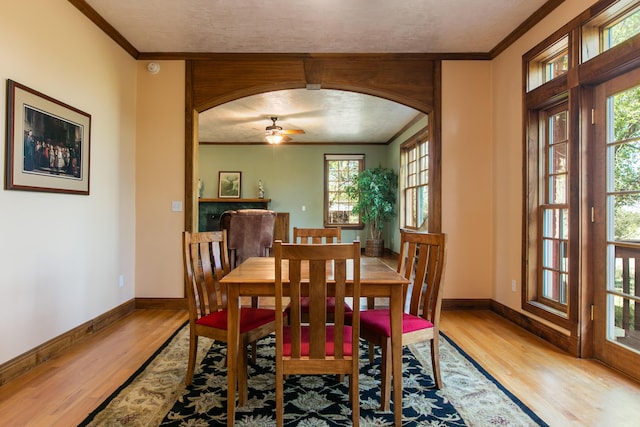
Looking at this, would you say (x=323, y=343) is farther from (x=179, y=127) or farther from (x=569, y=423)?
(x=179, y=127)

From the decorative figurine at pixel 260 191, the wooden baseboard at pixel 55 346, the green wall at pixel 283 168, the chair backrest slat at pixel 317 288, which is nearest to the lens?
the chair backrest slat at pixel 317 288

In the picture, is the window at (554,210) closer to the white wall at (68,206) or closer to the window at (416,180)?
the window at (416,180)

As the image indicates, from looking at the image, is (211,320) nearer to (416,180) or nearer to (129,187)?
(129,187)

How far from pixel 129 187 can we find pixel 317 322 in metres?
3.05

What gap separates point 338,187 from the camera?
9203 millimetres

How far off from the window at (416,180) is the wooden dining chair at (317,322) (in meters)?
4.69

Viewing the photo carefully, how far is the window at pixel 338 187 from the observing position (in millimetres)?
9125

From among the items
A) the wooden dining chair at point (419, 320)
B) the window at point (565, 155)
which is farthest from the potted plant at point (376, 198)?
the wooden dining chair at point (419, 320)

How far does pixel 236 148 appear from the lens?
29.7 feet

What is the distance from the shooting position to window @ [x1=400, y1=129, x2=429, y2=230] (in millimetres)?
6582

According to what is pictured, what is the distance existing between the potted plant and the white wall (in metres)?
5.13

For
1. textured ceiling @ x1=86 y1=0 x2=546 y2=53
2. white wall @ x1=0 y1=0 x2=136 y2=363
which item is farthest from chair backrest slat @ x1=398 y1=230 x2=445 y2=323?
white wall @ x1=0 y1=0 x2=136 y2=363

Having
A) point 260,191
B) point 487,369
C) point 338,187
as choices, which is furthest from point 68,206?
point 338,187

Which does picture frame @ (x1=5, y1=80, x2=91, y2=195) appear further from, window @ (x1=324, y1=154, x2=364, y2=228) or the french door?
window @ (x1=324, y1=154, x2=364, y2=228)
